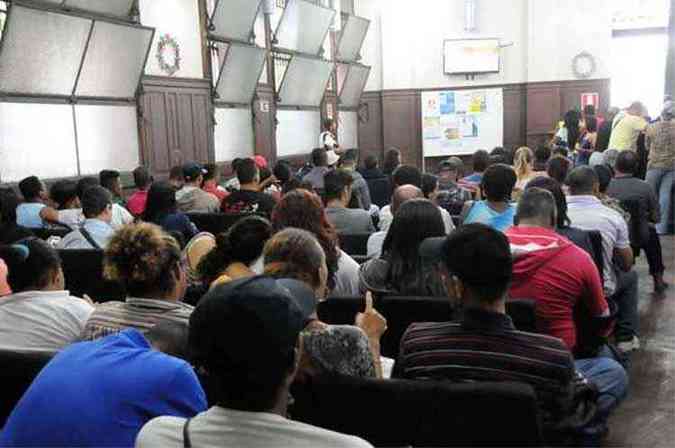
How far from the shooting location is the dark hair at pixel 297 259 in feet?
7.38

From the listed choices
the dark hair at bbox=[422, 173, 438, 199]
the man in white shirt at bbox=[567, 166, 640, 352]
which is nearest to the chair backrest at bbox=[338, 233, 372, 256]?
the dark hair at bbox=[422, 173, 438, 199]

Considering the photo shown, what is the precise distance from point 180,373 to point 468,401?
67 cm

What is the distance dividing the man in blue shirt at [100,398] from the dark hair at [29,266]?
968 millimetres

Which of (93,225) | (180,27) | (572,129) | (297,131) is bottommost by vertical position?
(93,225)

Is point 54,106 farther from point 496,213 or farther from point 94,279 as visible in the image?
point 496,213

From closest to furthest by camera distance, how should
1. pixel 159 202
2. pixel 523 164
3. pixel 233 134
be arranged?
1. pixel 159 202
2. pixel 523 164
3. pixel 233 134

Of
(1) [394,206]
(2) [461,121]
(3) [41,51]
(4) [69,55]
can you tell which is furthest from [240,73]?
(2) [461,121]

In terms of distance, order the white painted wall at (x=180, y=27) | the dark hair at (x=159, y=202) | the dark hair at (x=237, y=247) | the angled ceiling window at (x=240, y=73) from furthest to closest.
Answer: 1. the angled ceiling window at (x=240, y=73)
2. the white painted wall at (x=180, y=27)
3. the dark hair at (x=159, y=202)
4. the dark hair at (x=237, y=247)

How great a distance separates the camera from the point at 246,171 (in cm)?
545

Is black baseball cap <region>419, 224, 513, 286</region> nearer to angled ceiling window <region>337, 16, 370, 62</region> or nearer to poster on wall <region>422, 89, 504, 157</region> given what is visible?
angled ceiling window <region>337, 16, 370, 62</region>

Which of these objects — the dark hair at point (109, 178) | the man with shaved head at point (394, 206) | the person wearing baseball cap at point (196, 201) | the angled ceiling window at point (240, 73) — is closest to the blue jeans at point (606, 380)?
the man with shaved head at point (394, 206)

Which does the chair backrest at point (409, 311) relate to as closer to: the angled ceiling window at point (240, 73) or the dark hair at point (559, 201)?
the dark hair at point (559, 201)

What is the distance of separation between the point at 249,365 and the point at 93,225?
333 centimetres

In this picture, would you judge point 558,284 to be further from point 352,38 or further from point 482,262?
point 352,38
